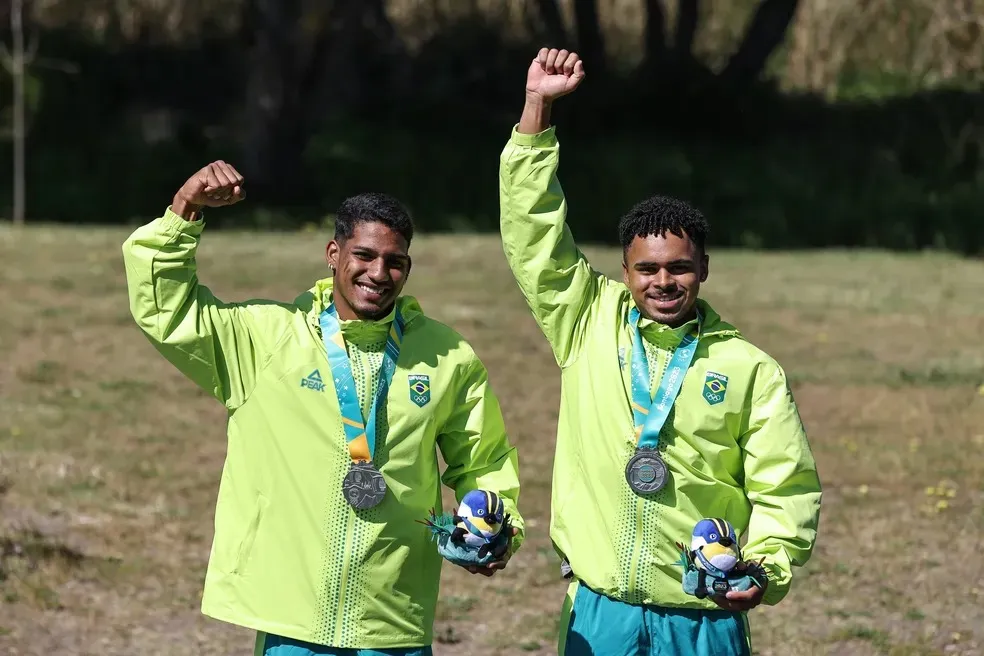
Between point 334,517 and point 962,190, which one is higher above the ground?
point 334,517

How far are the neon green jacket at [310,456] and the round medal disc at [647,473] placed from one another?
0.32 metres

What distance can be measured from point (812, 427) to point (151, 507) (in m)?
4.57

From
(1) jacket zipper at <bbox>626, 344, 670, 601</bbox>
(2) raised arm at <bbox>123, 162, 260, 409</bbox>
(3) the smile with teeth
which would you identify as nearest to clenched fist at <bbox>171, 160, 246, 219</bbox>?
(2) raised arm at <bbox>123, 162, 260, 409</bbox>

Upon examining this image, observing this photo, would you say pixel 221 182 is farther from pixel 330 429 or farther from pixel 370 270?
pixel 330 429

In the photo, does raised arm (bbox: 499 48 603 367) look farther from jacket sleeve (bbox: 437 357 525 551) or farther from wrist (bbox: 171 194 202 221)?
wrist (bbox: 171 194 202 221)

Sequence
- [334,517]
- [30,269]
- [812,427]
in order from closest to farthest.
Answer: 1. [334,517]
2. [812,427]
3. [30,269]

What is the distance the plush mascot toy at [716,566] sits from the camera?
4297mm

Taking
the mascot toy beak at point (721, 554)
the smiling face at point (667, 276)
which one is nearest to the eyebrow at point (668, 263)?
the smiling face at point (667, 276)

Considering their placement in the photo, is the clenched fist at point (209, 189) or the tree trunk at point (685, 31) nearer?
the clenched fist at point (209, 189)

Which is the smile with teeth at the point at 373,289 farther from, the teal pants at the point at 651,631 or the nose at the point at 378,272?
the teal pants at the point at 651,631

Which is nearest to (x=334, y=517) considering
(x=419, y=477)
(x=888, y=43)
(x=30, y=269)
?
(x=419, y=477)

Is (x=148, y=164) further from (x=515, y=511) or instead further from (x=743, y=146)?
(x=515, y=511)

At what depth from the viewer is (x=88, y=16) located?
31.5 meters

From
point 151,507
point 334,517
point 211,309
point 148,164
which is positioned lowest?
point 148,164
